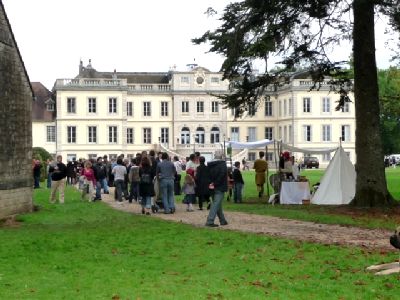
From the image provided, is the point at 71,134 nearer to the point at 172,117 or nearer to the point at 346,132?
the point at 172,117

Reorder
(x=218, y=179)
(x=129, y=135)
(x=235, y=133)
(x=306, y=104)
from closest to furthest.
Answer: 1. (x=218, y=179)
2. (x=306, y=104)
3. (x=129, y=135)
4. (x=235, y=133)

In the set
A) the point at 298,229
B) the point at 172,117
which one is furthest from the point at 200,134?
the point at 298,229

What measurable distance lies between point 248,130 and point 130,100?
1445cm

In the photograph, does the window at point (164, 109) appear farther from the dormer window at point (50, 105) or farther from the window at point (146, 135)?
the dormer window at point (50, 105)

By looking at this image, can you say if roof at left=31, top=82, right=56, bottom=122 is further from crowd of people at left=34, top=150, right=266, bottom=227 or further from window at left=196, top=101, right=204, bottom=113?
crowd of people at left=34, top=150, right=266, bottom=227

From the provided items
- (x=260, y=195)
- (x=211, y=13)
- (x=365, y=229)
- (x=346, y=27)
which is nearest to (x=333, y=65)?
(x=346, y=27)

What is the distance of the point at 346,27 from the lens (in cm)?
2152

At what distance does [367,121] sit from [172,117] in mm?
62741

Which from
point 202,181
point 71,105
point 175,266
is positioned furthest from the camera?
point 71,105

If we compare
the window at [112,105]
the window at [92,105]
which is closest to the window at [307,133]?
the window at [112,105]

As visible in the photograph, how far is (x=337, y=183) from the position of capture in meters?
22.9

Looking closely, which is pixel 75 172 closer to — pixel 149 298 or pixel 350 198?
pixel 350 198

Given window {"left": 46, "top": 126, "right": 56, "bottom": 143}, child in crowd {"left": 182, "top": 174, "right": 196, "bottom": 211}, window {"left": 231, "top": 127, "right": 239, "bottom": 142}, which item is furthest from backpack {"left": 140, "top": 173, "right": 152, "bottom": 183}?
window {"left": 231, "top": 127, "right": 239, "bottom": 142}

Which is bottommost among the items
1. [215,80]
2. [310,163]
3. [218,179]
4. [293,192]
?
[293,192]
